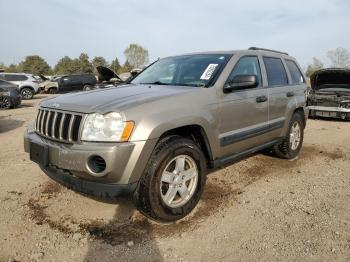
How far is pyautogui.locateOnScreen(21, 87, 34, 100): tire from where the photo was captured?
2178 cm

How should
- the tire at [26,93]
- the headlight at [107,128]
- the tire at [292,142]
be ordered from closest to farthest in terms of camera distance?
the headlight at [107,128] → the tire at [292,142] → the tire at [26,93]

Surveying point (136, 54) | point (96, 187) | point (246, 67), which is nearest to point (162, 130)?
point (96, 187)

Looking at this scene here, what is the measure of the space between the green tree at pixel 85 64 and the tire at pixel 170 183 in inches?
2913

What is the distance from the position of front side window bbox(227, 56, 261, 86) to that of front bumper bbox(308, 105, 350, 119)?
7300mm

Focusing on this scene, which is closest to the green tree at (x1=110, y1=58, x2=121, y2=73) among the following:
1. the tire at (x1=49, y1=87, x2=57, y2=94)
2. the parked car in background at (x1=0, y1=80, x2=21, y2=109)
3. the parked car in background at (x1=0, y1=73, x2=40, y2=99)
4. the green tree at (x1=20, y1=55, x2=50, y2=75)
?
the green tree at (x1=20, y1=55, x2=50, y2=75)

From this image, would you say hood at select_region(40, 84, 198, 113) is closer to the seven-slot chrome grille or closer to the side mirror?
the seven-slot chrome grille

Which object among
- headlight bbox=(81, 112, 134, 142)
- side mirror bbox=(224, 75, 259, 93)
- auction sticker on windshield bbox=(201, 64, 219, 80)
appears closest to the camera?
headlight bbox=(81, 112, 134, 142)

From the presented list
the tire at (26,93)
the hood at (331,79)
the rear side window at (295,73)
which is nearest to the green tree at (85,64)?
the tire at (26,93)

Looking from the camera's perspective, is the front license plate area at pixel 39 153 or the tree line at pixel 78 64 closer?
the front license plate area at pixel 39 153

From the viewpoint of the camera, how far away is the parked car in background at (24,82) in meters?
21.4

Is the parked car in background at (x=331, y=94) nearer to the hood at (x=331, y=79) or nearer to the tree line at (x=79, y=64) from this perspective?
the hood at (x=331, y=79)

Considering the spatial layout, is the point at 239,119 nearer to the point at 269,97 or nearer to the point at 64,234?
the point at 269,97

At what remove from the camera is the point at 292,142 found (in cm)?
607

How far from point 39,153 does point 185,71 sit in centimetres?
203
